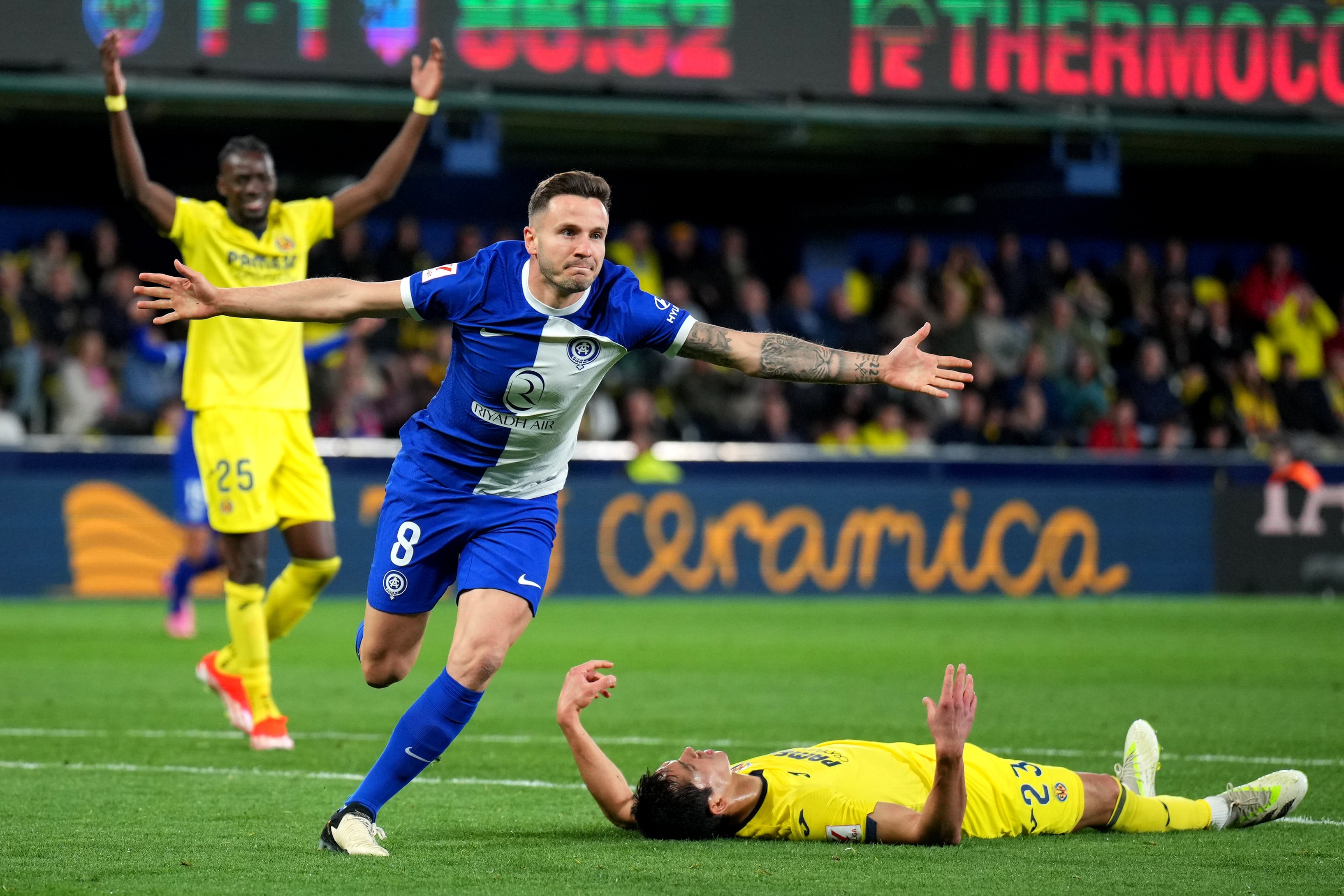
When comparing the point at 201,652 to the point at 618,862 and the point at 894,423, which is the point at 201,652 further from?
the point at 894,423

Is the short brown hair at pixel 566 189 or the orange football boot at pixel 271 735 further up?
the short brown hair at pixel 566 189

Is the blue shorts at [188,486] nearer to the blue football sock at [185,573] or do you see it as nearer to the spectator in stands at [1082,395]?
the blue football sock at [185,573]

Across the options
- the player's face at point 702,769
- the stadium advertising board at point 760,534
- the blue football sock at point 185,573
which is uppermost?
the player's face at point 702,769

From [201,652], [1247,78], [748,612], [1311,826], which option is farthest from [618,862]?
[1247,78]

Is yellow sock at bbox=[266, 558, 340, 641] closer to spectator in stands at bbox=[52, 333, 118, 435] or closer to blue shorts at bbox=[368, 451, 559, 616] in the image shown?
blue shorts at bbox=[368, 451, 559, 616]

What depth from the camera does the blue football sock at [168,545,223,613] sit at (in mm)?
12609

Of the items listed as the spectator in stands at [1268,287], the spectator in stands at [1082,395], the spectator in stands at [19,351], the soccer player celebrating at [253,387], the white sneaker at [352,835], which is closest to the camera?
the white sneaker at [352,835]

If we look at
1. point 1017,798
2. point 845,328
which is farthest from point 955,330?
point 1017,798

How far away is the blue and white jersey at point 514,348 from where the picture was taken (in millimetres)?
5566

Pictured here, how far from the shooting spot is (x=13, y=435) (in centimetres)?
1627

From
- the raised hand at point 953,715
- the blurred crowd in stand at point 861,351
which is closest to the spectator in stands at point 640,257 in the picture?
the blurred crowd in stand at point 861,351

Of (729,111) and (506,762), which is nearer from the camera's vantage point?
(506,762)

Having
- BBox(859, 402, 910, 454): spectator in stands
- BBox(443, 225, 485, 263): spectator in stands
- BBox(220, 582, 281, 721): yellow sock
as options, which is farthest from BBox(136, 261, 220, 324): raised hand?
BBox(859, 402, 910, 454): spectator in stands

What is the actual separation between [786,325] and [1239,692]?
10060 millimetres
